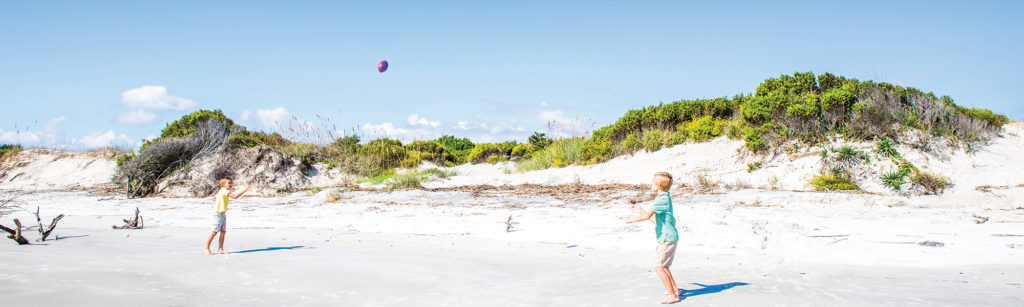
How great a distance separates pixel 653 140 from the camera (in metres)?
16.4

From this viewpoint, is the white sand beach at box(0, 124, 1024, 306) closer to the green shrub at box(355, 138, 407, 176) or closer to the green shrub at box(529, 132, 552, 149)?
the green shrub at box(355, 138, 407, 176)

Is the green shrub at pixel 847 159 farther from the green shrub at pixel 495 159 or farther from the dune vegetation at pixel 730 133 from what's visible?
the green shrub at pixel 495 159

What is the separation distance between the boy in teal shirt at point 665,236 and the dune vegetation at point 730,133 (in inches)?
328

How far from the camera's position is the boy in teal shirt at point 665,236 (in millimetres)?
4129

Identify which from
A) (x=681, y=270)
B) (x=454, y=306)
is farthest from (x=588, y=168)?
(x=454, y=306)

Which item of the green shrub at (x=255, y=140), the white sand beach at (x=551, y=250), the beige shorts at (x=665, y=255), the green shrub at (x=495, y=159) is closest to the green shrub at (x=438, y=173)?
the green shrub at (x=495, y=159)

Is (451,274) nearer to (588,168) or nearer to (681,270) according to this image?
(681,270)

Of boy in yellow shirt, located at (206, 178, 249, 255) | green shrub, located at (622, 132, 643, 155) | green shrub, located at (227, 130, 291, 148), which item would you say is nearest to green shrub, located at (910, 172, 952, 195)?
green shrub, located at (622, 132, 643, 155)

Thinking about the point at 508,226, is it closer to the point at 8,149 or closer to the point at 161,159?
the point at 161,159

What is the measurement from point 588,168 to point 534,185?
2460 mm

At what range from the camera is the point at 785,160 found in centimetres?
1266

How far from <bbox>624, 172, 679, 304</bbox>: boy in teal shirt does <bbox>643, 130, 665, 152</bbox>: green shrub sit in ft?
40.0

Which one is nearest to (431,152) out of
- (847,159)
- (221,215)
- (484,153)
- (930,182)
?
(484,153)

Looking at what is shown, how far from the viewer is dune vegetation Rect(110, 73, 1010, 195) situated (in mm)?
12273
